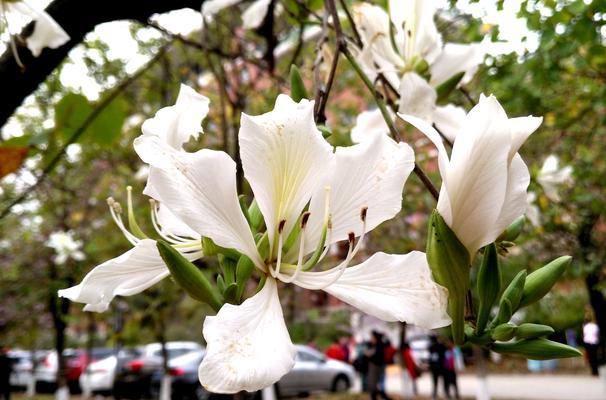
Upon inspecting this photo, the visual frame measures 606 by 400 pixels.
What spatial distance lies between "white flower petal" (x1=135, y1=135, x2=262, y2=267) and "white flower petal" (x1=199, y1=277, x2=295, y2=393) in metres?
0.07

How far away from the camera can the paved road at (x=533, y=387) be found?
1030 cm

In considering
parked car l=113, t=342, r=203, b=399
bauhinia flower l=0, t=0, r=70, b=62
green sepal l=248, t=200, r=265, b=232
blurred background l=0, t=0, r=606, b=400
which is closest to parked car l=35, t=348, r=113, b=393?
blurred background l=0, t=0, r=606, b=400

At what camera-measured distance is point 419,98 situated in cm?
98

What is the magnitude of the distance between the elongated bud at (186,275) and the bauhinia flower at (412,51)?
0.58m

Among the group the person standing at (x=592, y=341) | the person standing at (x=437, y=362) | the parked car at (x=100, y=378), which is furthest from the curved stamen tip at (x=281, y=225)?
the parked car at (x=100, y=378)

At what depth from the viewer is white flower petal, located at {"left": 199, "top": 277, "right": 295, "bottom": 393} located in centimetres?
53

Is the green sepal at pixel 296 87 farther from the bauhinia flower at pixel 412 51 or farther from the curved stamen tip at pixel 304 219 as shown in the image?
the bauhinia flower at pixel 412 51

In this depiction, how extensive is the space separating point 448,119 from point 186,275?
0.63m

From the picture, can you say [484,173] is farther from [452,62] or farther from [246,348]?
[452,62]

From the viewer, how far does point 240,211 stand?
2.10 feet

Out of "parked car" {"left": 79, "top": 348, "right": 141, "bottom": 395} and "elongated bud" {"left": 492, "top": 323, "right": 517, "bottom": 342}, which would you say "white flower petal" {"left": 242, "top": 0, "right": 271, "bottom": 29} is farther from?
"parked car" {"left": 79, "top": 348, "right": 141, "bottom": 395}

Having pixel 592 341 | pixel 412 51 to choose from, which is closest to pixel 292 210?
pixel 412 51

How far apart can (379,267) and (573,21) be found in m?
2.06

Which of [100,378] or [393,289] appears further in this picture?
[100,378]
